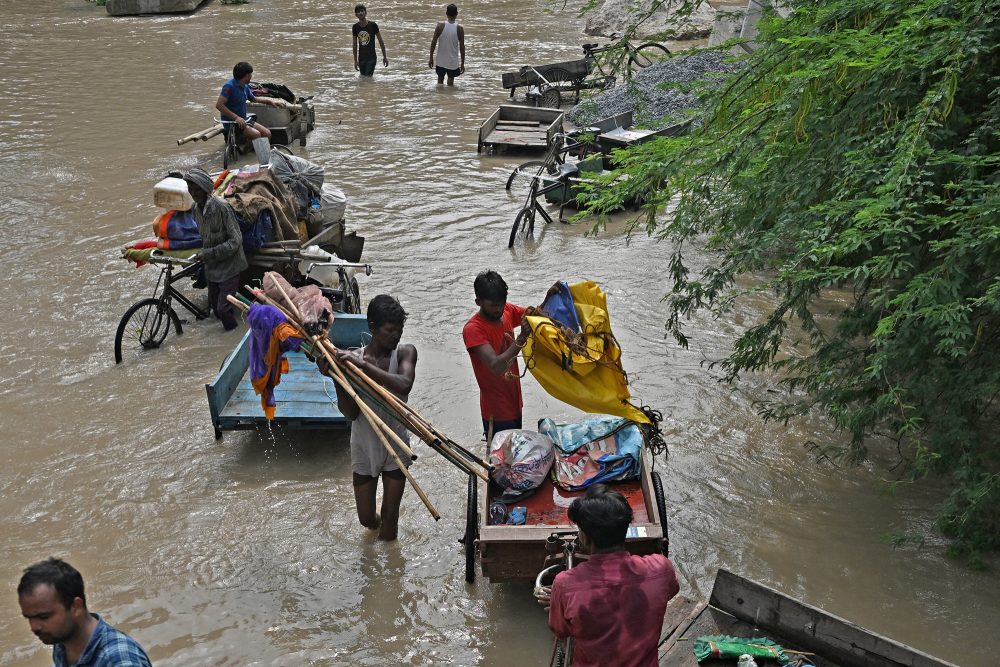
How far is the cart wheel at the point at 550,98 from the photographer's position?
741 inches

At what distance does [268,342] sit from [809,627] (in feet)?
11.9

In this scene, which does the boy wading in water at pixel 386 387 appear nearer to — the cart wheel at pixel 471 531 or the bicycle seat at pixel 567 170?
the cart wheel at pixel 471 531

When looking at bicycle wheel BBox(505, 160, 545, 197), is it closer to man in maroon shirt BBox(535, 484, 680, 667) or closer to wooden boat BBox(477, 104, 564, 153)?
wooden boat BBox(477, 104, 564, 153)

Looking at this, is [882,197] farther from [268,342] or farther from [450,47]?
[450,47]

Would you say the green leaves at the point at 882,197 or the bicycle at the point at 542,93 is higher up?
the green leaves at the point at 882,197

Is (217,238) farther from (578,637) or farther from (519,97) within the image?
(519,97)

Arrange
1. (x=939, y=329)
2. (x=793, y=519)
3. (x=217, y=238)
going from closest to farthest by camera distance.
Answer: (x=939, y=329)
(x=793, y=519)
(x=217, y=238)

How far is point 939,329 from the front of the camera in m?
4.82

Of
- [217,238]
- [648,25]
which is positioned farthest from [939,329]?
[648,25]

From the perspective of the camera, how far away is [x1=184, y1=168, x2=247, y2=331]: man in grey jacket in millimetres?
8891

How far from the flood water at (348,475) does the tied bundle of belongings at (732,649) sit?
1.22 m

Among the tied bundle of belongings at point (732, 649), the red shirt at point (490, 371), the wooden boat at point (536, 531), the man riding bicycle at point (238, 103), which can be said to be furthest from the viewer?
the man riding bicycle at point (238, 103)

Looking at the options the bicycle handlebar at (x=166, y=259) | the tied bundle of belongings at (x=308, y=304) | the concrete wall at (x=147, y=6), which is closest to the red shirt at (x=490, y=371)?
the tied bundle of belongings at (x=308, y=304)

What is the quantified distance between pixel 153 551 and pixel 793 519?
459 cm
